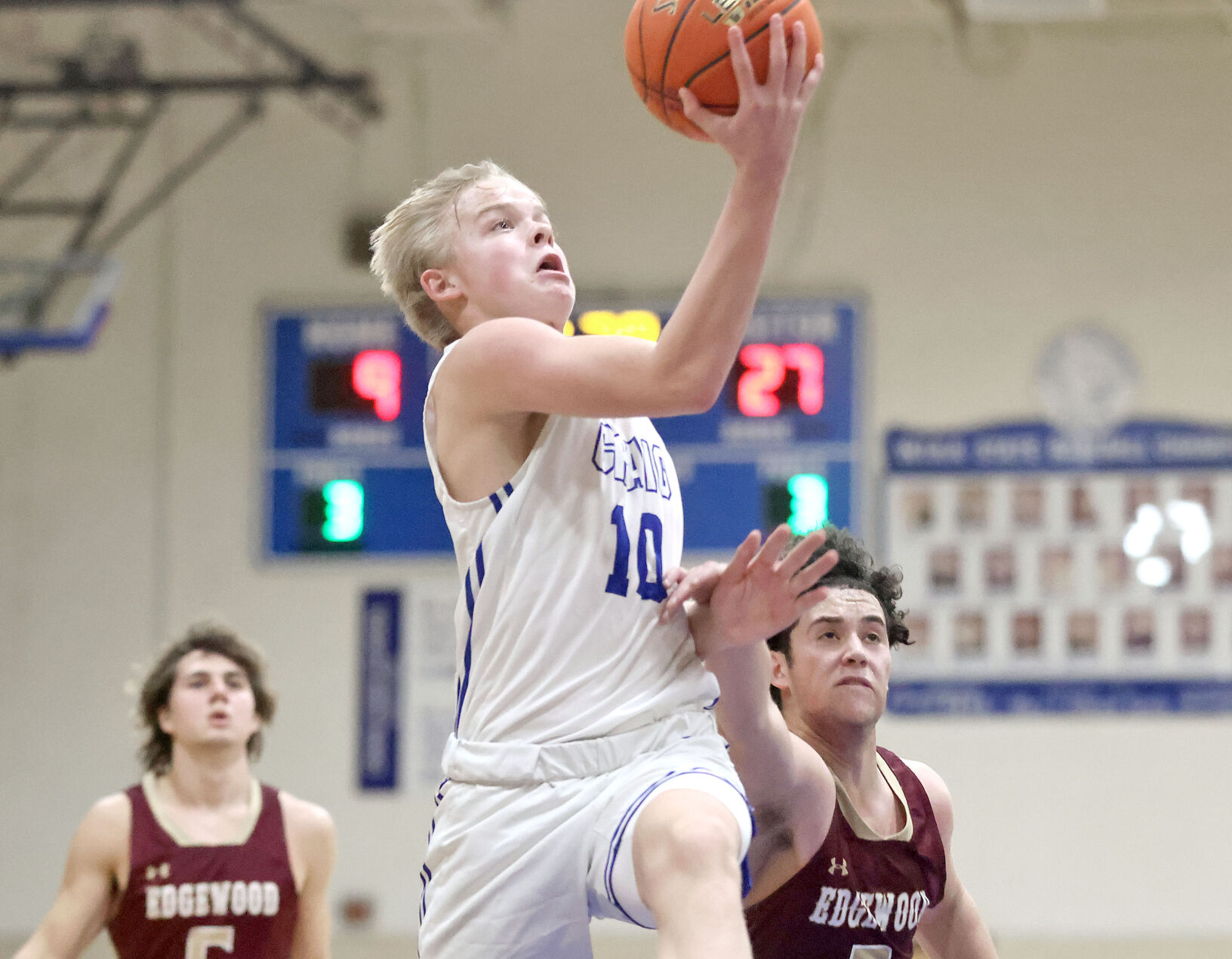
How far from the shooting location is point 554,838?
220 cm

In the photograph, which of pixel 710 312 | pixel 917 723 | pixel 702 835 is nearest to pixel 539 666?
pixel 702 835

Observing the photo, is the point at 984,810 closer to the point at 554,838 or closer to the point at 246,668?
the point at 246,668

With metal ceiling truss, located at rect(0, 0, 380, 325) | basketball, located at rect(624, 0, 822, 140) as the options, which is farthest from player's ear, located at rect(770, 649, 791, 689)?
metal ceiling truss, located at rect(0, 0, 380, 325)

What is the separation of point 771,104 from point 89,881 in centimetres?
268

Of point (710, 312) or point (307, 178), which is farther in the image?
point (307, 178)

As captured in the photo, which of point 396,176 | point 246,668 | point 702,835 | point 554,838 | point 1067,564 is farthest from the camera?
point 396,176

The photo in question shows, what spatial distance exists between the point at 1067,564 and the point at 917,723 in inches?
36.5

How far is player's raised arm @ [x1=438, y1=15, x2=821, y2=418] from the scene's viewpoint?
6.42 feet

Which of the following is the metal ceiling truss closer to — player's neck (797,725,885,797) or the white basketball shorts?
player's neck (797,725,885,797)

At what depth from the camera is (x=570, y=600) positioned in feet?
7.40

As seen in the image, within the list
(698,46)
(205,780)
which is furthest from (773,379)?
(698,46)

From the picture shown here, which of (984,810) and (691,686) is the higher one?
(691,686)

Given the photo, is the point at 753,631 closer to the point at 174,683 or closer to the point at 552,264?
the point at 552,264

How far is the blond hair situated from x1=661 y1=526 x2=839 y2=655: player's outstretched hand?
574 millimetres
